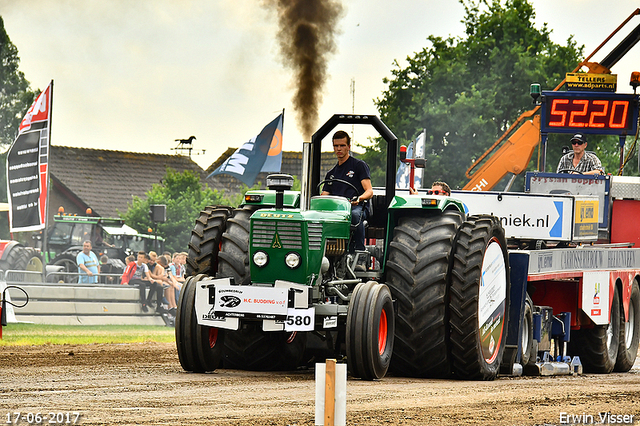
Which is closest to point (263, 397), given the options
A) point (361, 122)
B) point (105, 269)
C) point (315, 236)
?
point (315, 236)

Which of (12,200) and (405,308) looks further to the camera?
(12,200)

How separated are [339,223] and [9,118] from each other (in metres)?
36.2

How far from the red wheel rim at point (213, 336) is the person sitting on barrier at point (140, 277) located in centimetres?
1122

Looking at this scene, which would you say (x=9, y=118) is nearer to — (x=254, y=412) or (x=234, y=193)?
(x=234, y=193)

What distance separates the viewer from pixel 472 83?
38.0 metres

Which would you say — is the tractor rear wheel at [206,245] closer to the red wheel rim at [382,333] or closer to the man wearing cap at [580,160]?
the red wheel rim at [382,333]

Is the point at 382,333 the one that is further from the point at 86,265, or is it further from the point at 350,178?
the point at 86,265

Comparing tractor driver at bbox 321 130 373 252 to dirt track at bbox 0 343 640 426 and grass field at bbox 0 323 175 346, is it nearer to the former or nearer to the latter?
dirt track at bbox 0 343 640 426

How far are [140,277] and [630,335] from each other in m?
10.6

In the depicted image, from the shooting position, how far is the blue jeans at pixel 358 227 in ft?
31.4

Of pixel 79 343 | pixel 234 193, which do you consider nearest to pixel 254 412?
pixel 79 343

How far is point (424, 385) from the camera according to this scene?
886 centimetres

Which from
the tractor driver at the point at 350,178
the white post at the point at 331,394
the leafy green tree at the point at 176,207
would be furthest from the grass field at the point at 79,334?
the leafy green tree at the point at 176,207

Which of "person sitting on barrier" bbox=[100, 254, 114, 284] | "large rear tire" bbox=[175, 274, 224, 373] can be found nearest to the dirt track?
"large rear tire" bbox=[175, 274, 224, 373]
